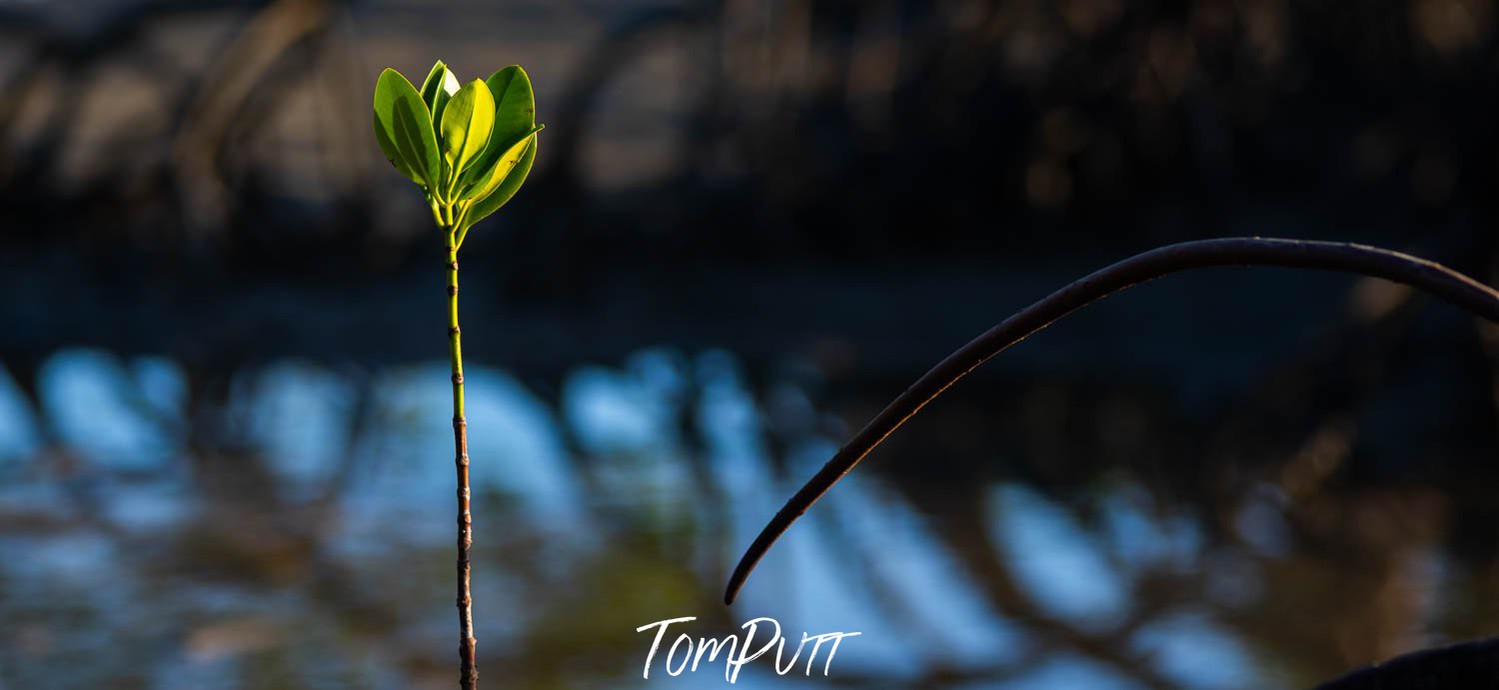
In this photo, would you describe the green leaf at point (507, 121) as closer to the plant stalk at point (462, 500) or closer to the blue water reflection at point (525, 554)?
the plant stalk at point (462, 500)

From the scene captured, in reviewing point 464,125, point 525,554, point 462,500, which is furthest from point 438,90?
point 525,554

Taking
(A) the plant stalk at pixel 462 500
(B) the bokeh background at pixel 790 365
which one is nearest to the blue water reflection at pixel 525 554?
(B) the bokeh background at pixel 790 365

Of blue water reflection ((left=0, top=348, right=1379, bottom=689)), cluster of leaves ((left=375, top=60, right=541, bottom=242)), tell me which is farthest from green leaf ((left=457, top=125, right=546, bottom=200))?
blue water reflection ((left=0, top=348, right=1379, bottom=689))

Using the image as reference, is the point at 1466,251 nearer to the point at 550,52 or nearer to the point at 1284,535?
the point at 1284,535

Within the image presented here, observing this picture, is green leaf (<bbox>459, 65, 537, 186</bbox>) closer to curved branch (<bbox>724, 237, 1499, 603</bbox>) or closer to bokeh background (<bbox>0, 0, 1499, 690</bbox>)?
curved branch (<bbox>724, 237, 1499, 603</bbox>)

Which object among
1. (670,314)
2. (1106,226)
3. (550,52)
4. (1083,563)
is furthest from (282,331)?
(550,52)

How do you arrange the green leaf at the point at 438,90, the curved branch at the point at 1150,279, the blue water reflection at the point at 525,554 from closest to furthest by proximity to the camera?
1. the curved branch at the point at 1150,279
2. the green leaf at the point at 438,90
3. the blue water reflection at the point at 525,554

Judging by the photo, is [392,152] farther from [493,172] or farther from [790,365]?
[790,365]
